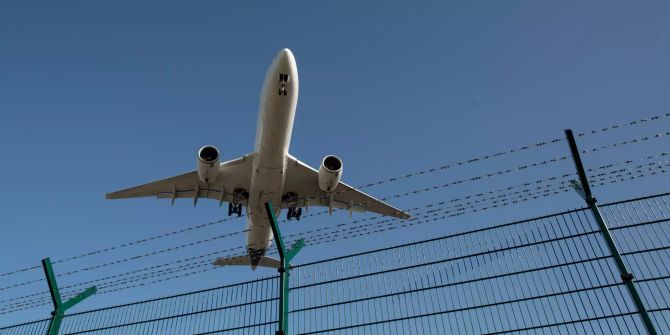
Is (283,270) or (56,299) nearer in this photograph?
(283,270)

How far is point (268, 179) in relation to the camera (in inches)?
1040

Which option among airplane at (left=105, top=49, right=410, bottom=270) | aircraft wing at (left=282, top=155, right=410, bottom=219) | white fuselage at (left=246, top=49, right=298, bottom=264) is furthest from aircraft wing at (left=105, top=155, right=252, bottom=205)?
aircraft wing at (left=282, top=155, right=410, bottom=219)

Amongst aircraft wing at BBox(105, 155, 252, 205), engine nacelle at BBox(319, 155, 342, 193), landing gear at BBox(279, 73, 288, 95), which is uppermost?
landing gear at BBox(279, 73, 288, 95)

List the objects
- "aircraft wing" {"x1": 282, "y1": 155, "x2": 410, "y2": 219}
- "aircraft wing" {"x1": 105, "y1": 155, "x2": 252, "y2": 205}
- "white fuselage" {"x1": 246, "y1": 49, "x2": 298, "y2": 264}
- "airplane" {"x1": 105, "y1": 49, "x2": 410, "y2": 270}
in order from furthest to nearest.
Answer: "aircraft wing" {"x1": 282, "y1": 155, "x2": 410, "y2": 219}, "aircraft wing" {"x1": 105, "y1": 155, "x2": 252, "y2": 205}, "airplane" {"x1": 105, "y1": 49, "x2": 410, "y2": 270}, "white fuselage" {"x1": 246, "y1": 49, "x2": 298, "y2": 264}

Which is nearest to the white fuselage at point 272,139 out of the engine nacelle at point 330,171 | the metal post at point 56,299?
the engine nacelle at point 330,171

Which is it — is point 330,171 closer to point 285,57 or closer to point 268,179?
point 268,179

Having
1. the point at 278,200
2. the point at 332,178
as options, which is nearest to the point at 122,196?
the point at 278,200

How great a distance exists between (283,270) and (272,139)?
16.1 meters

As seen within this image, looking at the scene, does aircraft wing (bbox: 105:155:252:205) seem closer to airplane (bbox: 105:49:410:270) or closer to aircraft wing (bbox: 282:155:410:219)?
airplane (bbox: 105:49:410:270)

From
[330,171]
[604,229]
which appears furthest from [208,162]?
[604,229]

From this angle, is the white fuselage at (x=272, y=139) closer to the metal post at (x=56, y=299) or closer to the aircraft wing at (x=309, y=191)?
the aircraft wing at (x=309, y=191)

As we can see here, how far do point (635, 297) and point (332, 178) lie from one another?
2010 cm

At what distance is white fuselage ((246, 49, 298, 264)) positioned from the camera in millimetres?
24000

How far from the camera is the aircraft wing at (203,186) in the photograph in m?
28.8
